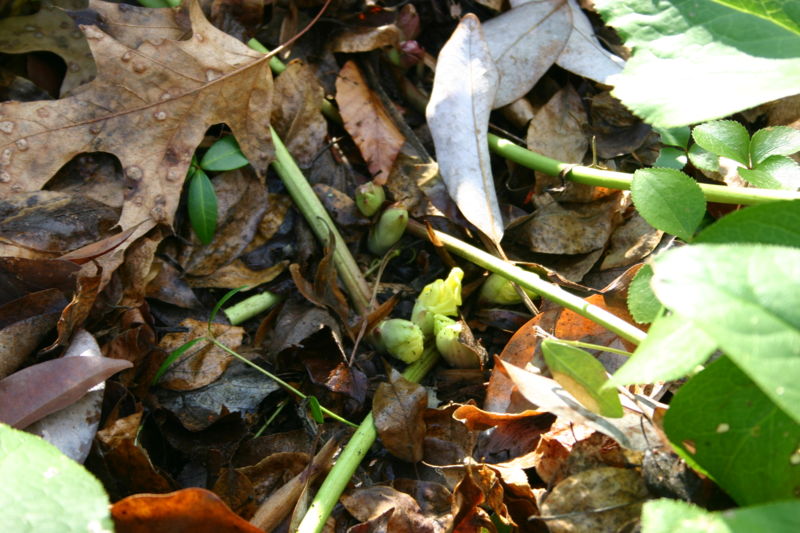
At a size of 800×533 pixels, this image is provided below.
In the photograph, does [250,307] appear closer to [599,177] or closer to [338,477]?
[338,477]

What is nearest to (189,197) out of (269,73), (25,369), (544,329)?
(269,73)

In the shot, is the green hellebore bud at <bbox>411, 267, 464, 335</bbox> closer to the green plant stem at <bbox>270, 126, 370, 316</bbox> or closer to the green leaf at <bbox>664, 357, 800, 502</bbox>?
the green plant stem at <bbox>270, 126, 370, 316</bbox>

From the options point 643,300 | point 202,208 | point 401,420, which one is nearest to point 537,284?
point 643,300

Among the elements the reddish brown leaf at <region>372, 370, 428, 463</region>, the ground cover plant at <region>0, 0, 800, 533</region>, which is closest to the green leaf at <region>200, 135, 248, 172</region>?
the ground cover plant at <region>0, 0, 800, 533</region>

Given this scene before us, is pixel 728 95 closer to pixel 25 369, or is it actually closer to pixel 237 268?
pixel 237 268

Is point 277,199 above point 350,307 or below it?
above
